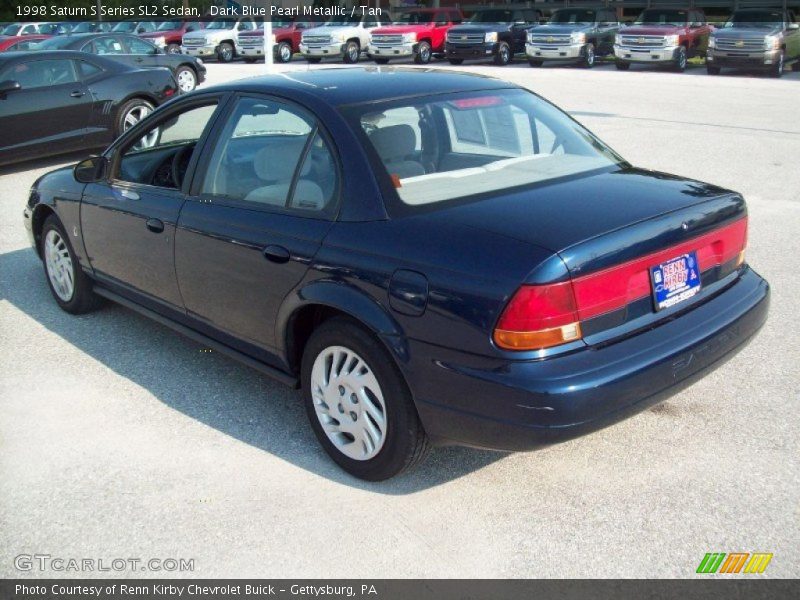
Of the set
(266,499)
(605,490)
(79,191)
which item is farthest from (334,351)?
(79,191)

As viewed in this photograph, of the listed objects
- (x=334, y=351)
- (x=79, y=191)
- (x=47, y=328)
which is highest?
(x=79, y=191)

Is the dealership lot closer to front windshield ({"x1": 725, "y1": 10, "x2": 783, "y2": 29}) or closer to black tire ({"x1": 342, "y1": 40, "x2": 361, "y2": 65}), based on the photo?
front windshield ({"x1": 725, "y1": 10, "x2": 783, "y2": 29})

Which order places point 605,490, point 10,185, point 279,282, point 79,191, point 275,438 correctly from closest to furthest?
1. point 605,490
2. point 279,282
3. point 275,438
4. point 79,191
5. point 10,185

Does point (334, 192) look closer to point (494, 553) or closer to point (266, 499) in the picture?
point (266, 499)

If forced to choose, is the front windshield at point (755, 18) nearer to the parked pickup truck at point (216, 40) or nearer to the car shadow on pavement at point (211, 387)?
the parked pickup truck at point (216, 40)

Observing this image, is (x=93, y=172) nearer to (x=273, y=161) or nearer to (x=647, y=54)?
(x=273, y=161)

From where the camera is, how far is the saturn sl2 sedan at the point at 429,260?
3082 millimetres

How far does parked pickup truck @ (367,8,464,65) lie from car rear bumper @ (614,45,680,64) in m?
7.43

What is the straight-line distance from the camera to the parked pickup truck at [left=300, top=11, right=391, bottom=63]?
99.0ft

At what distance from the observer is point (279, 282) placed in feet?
12.5

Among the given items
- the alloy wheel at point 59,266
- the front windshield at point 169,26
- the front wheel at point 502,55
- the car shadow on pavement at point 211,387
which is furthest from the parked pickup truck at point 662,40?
the alloy wheel at point 59,266

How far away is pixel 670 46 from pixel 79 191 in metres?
21.3

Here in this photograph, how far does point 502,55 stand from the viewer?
1098 inches

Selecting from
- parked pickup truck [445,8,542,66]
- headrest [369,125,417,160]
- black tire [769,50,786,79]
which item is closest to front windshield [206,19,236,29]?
parked pickup truck [445,8,542,66]
